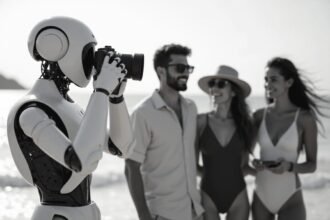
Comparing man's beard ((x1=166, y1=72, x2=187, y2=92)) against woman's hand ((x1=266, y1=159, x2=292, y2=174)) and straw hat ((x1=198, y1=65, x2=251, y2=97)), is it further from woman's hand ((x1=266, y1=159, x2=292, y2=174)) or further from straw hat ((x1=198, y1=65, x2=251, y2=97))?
woman's hand ((x1=266, y1=159, x2=292, y2=174))

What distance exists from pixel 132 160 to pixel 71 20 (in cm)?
160

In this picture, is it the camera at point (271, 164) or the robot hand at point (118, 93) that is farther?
the camera at point (271, 164)

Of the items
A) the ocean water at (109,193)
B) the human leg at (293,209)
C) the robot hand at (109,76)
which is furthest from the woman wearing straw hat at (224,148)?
the ocean water at (109,193)

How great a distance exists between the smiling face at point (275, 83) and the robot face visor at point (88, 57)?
197 cm

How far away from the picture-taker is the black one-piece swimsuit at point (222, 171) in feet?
13.6

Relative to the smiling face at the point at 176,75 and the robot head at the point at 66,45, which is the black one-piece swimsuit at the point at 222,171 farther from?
the robot head at the point at 66,45

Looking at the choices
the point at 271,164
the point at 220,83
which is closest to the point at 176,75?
the point at 220,83

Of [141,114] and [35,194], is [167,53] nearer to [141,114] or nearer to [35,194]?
[141,114]

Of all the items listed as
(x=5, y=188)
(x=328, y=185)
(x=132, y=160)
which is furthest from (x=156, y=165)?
(x=328, y=185)

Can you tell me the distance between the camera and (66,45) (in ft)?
8.39

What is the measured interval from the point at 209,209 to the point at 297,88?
122 cm

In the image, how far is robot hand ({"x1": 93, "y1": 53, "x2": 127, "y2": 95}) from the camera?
94.5 inches

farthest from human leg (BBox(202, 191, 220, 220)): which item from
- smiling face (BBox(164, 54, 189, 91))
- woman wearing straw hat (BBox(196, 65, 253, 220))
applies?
smiling face (BBox(164, 54, 189, 91))

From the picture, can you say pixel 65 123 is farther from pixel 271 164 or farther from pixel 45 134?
pixel 271 164
